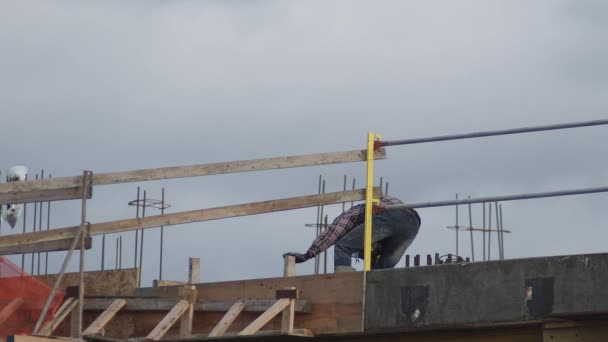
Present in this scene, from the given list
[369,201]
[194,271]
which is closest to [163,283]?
[194,271]

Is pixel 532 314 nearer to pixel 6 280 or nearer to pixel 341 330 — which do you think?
pixel 341 330

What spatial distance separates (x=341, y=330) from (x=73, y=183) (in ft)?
10.0

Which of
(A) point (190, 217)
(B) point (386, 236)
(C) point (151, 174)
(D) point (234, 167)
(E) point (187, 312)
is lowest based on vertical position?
(E) point (187, 312)

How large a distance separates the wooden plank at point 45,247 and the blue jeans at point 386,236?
259 centimetres

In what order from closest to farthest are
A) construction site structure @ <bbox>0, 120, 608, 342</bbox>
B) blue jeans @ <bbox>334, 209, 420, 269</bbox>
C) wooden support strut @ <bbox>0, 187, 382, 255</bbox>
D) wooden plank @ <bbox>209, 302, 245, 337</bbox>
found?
construction site structure @ <bbox>0, 120, 608, 342</bbox> < wooden plank @ <bbox>209, 302, 245, 337</bbox> < wooden support strut @ <bbox>0, 187, 382, 255</bbox> < blue jeans @ <bbox>334, 209, 420, 269</bbox>

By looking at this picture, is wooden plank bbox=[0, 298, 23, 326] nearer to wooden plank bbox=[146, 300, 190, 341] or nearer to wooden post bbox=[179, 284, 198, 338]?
wooden plank bbox=[146, 300, 190, 341]

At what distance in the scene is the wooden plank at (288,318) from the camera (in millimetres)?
12508

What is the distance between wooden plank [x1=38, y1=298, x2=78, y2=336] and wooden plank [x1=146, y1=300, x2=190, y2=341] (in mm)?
898

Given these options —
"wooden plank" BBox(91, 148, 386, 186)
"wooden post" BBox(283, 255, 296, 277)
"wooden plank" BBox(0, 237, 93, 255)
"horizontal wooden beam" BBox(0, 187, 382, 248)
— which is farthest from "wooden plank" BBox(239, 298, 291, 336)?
"wooden plank" BBox(0, 237, 93, 255)

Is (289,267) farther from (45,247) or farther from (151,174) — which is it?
(45,247)

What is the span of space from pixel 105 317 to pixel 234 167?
204cm

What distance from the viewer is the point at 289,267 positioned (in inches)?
527

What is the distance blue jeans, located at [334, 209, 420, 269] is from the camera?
13500 mm

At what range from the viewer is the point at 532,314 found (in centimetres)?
1151
